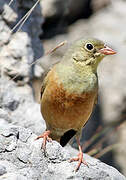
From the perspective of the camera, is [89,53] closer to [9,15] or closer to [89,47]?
[89,47]

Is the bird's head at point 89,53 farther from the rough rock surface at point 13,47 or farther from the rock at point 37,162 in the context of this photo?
the rock at point 37,162

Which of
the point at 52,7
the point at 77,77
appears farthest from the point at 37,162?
the point at 52,7

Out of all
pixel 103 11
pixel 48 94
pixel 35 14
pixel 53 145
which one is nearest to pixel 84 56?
pixel 48 94

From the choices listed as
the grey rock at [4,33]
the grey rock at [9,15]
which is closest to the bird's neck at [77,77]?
the grey rock at [4,33]

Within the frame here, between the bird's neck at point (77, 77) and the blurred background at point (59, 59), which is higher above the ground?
the bird's neck at point (77, 77)

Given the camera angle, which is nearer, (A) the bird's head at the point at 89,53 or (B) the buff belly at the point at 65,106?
(B) the buff belly at the point at 65,106

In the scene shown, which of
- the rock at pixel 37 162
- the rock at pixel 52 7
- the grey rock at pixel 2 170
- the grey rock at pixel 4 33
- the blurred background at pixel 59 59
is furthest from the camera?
the rock at pixel 52 7

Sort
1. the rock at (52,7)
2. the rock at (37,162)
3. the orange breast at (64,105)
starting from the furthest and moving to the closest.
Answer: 1. the rock at (52,7)
2. the orange breast at (64,105)
3. the rock at (37,162)

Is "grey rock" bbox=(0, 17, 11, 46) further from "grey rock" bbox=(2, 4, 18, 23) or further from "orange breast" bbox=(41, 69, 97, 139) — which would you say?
"orange breast" bbox=(41, 69, 97, 139)

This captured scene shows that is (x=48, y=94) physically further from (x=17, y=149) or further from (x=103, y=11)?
(x=103, y=11)
